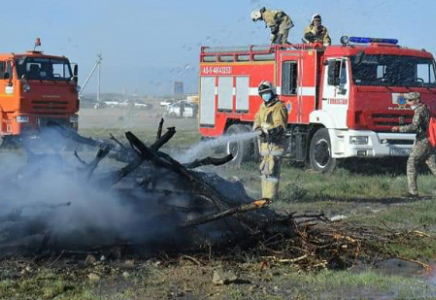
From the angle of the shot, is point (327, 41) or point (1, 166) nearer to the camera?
point (1, 166)

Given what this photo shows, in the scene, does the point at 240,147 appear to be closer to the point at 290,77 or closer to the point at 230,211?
the point at 290,77

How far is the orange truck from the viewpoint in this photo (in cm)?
2261

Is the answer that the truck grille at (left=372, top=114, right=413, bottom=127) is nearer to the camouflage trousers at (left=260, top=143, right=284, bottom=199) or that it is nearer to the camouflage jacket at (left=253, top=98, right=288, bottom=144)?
the camouflage trousers at (left=260, top=143, right=284, bottom=199)

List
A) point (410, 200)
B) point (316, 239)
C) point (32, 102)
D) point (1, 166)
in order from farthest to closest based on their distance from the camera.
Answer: point (32, 102) → point (410, 200) → point (1, 166) → point (316, 239)

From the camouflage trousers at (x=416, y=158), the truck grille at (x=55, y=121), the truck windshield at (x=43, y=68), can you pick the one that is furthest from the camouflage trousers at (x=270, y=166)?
the truck windshield at (x=43, y=68)

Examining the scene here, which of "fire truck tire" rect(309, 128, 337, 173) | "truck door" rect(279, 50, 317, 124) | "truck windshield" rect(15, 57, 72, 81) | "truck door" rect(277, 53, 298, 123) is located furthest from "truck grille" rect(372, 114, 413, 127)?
"truck windshield" rect(15, 57, 72, 81)

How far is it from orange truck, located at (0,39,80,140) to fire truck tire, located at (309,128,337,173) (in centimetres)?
791

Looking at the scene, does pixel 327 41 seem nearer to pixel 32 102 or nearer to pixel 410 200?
pixel 410 200

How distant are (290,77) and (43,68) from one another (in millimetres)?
7881

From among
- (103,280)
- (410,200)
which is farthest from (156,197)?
(410,200)

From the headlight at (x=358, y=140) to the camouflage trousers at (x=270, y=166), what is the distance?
497cm

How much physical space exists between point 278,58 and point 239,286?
12.4 meters

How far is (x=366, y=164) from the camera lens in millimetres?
17781

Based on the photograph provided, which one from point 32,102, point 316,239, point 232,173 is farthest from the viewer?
point 32,102
